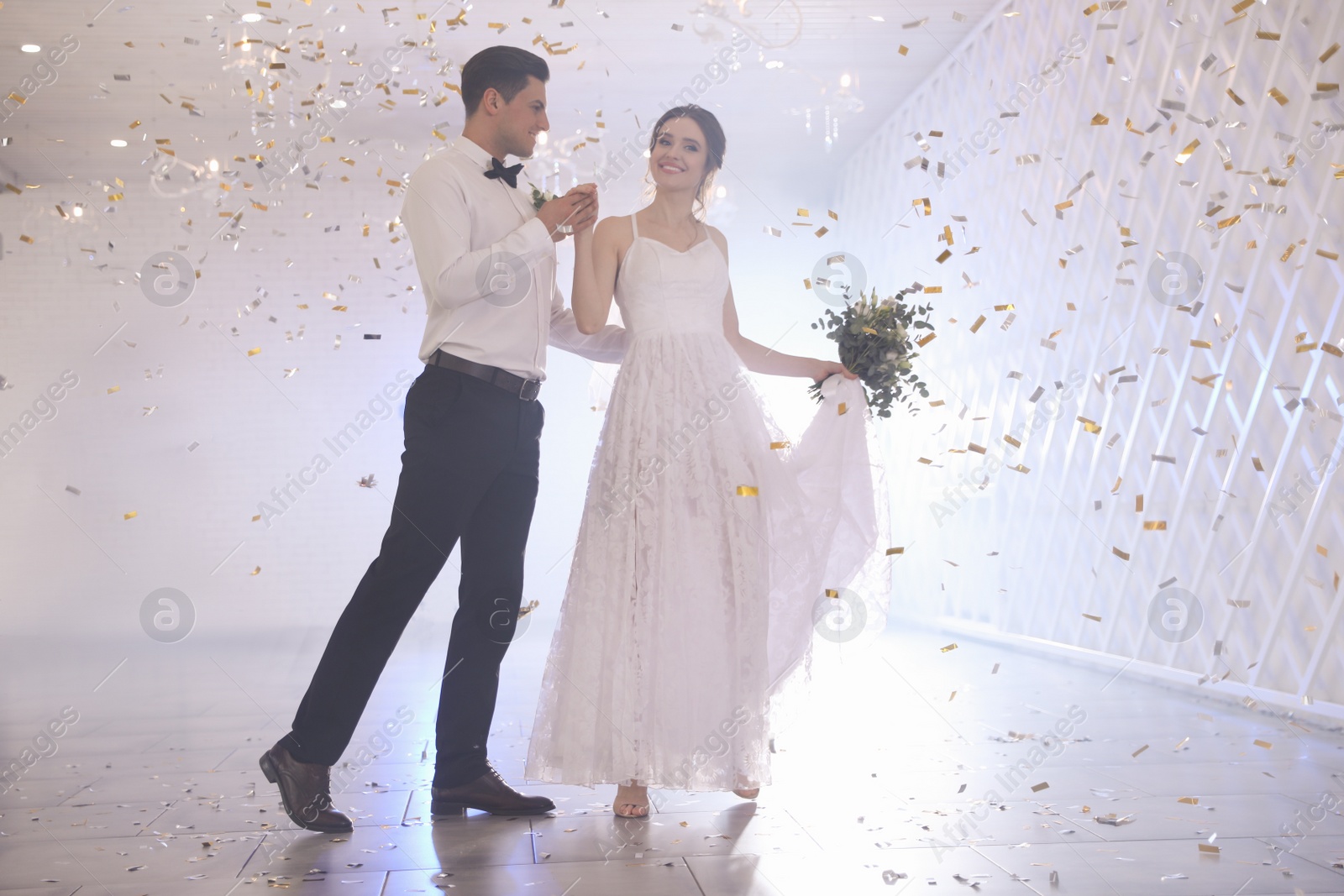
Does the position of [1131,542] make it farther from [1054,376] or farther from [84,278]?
[84,278]

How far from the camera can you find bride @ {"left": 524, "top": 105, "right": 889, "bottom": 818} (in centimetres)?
235

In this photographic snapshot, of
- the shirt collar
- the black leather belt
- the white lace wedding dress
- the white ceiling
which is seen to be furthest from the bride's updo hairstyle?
the white ceiling

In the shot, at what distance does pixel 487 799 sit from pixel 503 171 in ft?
4.95

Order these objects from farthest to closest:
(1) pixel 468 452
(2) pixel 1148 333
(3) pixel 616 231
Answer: (2) pixel 1148 333 → (3) pixel 616 231 → (1) pixel 468 452

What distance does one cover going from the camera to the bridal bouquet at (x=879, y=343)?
2660mm

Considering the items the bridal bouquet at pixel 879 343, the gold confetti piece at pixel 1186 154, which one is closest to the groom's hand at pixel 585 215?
the bridal bouquet at pixel 879 343

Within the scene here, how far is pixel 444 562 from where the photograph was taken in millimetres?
2246

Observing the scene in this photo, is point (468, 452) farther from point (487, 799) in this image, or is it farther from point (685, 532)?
point (487, 799)

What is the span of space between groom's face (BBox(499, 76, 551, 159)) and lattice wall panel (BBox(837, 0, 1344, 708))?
2063mm

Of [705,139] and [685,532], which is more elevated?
[705,139]

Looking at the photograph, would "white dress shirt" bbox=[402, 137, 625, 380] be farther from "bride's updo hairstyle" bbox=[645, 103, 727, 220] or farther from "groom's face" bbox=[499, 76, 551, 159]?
"bride's updo hairstyle" bbox=[645, 103, 727, 220]

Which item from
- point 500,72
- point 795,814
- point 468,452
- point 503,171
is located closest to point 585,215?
point 503,171

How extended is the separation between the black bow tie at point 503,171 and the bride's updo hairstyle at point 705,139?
351 mm

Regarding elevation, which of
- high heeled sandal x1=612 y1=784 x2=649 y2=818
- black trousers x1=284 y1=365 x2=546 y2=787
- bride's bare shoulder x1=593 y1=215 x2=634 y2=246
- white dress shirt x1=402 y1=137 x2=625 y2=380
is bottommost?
high heeled sandal x1=612 y1=784 x2=649 y2=818
